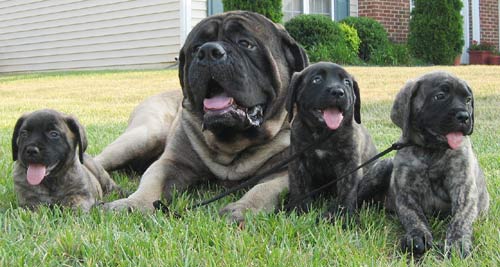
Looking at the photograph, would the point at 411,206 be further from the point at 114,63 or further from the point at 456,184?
the point at 114,63

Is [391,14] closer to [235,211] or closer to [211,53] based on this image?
[211,53]

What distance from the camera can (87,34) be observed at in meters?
20.9

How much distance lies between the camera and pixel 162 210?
3.95m

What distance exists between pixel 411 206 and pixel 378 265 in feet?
2.78

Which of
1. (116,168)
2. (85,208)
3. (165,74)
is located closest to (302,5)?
(165,74)

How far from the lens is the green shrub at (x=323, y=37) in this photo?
57.3 ft

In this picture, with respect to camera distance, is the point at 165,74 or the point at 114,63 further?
the point at 114,63

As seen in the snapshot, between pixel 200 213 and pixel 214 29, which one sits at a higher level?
pixel 214 29

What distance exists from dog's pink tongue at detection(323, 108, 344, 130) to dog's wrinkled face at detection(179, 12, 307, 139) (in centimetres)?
70

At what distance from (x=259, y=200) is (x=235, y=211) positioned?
284 mm

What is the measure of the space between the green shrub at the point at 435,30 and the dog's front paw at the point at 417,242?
17569mm

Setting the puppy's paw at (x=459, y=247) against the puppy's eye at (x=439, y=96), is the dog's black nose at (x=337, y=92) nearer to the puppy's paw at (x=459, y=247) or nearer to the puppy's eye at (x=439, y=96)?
the puppy's eye at (x=439, y=96)

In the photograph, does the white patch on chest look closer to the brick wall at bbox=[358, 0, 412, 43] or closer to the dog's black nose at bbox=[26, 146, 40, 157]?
the dog's black nose at bbox=[26, 146, 40, 157]

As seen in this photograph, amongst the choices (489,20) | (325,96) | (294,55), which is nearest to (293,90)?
(325,96)
